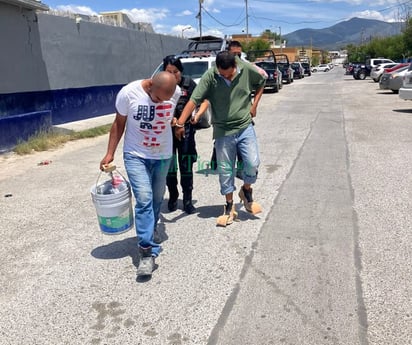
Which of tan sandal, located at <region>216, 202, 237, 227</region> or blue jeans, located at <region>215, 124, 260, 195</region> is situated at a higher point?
blue jeans, located at <region>215, 124, 260, 195</region>

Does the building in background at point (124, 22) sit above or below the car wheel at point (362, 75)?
above

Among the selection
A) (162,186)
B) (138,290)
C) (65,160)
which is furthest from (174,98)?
(65,160)

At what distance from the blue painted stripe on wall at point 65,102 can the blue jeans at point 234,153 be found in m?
8.19

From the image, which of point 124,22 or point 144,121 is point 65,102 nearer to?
point 124,22

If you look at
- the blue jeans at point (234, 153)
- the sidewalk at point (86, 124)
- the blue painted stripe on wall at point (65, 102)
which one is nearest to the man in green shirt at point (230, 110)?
the blue jeans at point (234, 153)

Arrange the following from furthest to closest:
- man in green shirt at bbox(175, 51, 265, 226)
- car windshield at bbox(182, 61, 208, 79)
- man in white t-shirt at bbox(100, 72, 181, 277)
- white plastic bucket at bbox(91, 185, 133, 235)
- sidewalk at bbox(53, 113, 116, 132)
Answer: sidewalk at bbox(53, 113, 116, 132) < car windshield at bbox(182, 61, 208, 79) < man in green shirt at bbox(175, 51, 265, 226) < white plastic bucket at bbox(91, 185, 133, 235) < man in white t-shirt at bbox(100, 72, 181, 277)

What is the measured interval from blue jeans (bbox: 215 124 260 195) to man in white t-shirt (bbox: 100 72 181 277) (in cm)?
90

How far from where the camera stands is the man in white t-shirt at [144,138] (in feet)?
11.1

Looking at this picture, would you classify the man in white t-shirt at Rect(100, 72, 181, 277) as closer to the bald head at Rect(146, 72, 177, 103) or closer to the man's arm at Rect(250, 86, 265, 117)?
the bald head at Rect(146, 72, 177, 103)

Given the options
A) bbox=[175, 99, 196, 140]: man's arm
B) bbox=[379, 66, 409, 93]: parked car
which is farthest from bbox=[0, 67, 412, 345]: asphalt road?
bbox=[379, 66, 409, 93]: parked car

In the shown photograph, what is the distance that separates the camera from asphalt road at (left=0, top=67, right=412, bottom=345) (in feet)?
9.12

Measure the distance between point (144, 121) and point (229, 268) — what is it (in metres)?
1.46

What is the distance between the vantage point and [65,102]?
13328 mm

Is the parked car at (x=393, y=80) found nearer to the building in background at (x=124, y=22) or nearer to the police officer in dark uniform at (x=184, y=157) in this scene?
the building in background at (x=124, y=22)
